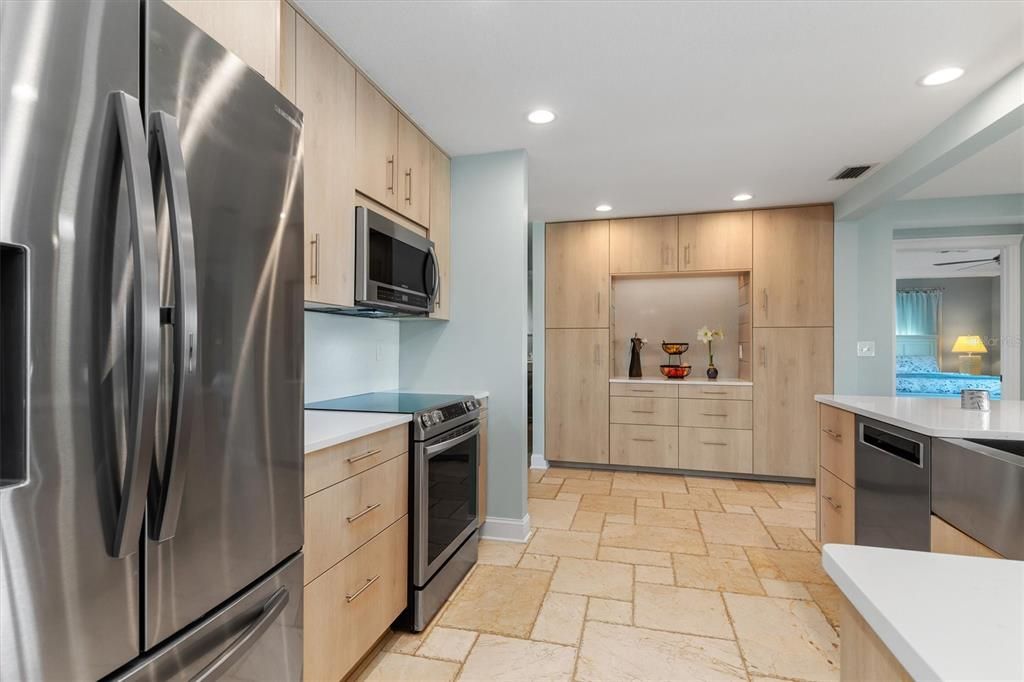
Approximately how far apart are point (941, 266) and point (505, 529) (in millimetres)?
5609

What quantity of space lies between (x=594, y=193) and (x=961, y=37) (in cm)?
241

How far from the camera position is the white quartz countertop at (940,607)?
46 centimetres

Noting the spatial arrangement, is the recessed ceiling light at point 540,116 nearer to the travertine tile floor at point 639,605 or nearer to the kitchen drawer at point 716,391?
the travertine tile floor at point 639,605

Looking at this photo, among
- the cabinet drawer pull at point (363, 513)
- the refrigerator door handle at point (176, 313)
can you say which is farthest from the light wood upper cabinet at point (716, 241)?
the refrigerator door handle at point (176, 313)

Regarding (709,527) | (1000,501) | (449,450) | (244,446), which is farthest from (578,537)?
(244,446)

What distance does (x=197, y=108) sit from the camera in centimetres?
93

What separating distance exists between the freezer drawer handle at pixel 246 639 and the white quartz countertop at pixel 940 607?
3.56 ft

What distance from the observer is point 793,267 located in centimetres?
450

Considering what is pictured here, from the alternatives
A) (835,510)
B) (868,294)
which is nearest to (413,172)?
(835,510)

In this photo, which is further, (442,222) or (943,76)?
(442,222)

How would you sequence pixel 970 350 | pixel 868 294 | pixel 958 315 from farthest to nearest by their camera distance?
pixel 958 315 → pixel 970 350 → pixel 868 294

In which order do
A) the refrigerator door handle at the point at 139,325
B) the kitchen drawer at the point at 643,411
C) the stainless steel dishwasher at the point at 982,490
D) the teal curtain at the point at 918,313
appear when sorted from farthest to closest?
the teal curtain at the point at 918,313 → the kitchen drawer at the point at 643,411 → the stainless steel dishwasher at the point at 982,490 → the refrigerator door handle at the point at 139,325

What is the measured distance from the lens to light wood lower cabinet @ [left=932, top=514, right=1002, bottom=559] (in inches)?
62.7

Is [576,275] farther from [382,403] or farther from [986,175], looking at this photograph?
[986,175]
